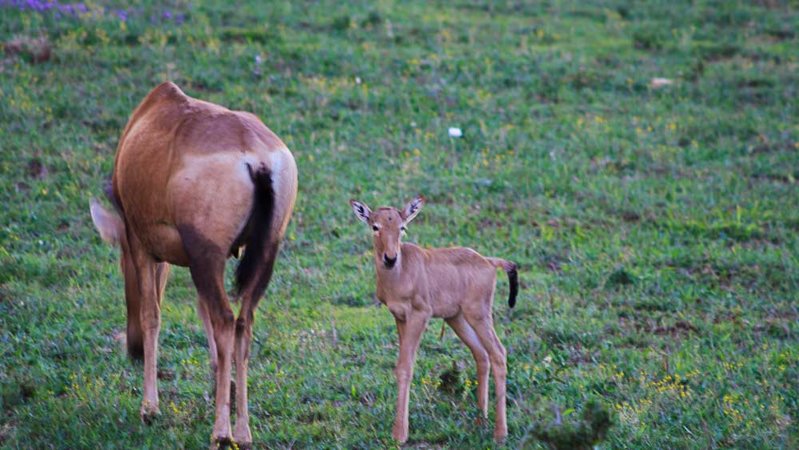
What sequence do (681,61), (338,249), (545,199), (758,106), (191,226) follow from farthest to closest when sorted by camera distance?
(681,61) < (758,106) < (545,199) < (338,249) < (191,226)

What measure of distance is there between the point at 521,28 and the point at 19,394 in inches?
466

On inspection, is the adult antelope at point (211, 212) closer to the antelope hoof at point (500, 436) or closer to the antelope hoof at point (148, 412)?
the antelope hoof at point (148, 412)

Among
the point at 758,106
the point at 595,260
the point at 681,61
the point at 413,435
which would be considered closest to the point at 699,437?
the point at 413,435

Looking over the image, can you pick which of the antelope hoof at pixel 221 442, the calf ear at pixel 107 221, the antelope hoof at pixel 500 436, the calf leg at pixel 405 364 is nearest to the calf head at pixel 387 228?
the calf leg at pixel 405 364

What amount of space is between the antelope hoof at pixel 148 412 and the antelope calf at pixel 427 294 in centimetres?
156

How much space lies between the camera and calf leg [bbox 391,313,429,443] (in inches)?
270

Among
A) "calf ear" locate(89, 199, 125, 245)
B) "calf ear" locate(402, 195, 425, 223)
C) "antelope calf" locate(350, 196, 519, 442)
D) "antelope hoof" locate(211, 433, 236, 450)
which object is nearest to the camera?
"antelope hoof" locate(211, 433, 236, 450)

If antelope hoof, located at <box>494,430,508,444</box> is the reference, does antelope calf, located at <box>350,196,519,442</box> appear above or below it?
above

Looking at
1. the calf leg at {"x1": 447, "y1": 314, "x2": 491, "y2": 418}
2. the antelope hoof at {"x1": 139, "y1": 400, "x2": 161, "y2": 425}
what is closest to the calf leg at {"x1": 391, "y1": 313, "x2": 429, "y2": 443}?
the calf leg at {"x1": 447, "y1": 314, "x2": 491, "y2": 418}

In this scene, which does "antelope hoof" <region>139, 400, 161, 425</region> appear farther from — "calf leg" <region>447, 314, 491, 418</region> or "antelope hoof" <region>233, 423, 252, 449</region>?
"calf leg" <region>447, 314, 491, 418</region>

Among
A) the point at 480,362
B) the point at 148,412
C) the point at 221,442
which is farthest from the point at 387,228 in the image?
the point at 148,412

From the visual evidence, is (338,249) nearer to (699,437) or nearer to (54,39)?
(699,437)

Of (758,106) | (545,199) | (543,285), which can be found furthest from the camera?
(758,106)

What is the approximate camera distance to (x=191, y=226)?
6.62 m
